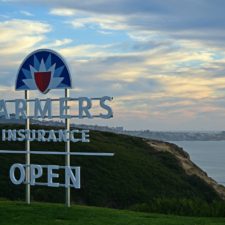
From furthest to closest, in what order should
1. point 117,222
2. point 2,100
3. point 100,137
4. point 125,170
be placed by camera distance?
point 100,137, point 125,170, point 2,100, point 117,222

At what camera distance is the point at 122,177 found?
31.8 meters

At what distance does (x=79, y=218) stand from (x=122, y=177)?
57.1ft

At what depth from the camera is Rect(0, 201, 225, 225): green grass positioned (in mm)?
14094

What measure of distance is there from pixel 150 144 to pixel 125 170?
9.47 m

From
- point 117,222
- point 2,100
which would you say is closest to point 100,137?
point 2,100

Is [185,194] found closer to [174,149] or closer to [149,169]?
[149,169]

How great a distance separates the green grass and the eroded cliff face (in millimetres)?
21114

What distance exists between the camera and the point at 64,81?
1641 centimetres

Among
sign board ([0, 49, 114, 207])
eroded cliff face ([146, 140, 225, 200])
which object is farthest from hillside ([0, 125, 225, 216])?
sign board ([0, 49, 114, 207])

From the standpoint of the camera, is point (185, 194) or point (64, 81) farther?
point (185, 194)

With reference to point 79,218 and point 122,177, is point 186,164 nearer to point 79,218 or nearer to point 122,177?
point 122,177

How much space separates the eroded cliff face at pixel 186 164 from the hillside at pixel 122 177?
0.64ft

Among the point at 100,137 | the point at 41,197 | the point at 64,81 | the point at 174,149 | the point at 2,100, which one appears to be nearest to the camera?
the point at 64,81

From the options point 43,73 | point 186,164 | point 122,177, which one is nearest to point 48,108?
point 43,73
